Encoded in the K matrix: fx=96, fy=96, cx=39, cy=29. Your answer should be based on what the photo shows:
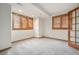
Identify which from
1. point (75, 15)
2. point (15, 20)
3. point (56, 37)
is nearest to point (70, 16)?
point (75, 15)

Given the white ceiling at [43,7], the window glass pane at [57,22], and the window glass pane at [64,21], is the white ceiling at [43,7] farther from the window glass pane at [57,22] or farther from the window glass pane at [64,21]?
the window glass pane at [57,22]

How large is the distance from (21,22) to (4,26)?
344 centimetres

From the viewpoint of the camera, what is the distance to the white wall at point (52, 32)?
272 inches

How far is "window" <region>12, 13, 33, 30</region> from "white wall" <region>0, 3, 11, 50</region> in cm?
215

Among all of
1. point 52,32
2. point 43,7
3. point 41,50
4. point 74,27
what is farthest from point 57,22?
point 41,50

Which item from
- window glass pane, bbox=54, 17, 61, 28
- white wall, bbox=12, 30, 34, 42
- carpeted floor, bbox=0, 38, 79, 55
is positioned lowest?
carpeted floor, bbox=0, 38, 79, 55

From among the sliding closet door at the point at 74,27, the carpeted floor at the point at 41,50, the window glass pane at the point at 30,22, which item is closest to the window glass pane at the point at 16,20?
the window glass pane at the point at 30,22

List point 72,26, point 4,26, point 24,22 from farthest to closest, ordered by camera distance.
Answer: point 24,22 → point 72,26 → point 4,26

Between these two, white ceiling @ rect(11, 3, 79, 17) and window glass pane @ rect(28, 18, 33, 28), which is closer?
white ceiling @ rect(11, 3, 79, 17)

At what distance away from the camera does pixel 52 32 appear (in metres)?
8.34

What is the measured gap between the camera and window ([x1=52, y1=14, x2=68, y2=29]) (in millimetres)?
7073

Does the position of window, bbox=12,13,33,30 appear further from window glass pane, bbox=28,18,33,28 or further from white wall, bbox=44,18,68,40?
white wall, bbox=44,18,68,40

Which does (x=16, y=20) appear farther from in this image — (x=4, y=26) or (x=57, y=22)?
(x=57, y=22)

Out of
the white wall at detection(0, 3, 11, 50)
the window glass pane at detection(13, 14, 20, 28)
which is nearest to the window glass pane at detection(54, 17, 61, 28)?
the window glass pane at detection(13, 14, 20, 28)
